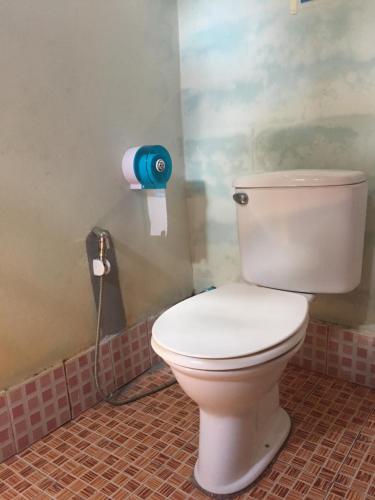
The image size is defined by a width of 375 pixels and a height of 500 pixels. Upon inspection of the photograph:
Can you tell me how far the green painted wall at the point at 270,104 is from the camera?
1303 mm

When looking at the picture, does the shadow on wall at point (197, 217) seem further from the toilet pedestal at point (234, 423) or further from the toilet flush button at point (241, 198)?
the toilet pedestal at point (234, 423)

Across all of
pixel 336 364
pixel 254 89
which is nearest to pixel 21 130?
pixel 254 89

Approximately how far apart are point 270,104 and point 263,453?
1161mm

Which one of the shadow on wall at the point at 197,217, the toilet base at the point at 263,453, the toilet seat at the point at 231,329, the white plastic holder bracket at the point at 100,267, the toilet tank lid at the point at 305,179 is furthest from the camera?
the shadow on wall at the point at 197,217

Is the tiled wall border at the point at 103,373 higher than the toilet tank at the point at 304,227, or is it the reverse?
the toilet tank at the point at 304,227

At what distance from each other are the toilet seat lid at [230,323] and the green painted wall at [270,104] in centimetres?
44

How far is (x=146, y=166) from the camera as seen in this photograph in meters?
1.44

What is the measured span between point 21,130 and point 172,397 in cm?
104

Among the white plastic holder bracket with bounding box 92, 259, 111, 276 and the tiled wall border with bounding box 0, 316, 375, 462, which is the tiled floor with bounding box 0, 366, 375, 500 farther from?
the white plastic holder bracket with bounding box 92, 259, 111, 276

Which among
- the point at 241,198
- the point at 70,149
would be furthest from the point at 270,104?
the point at 70,149

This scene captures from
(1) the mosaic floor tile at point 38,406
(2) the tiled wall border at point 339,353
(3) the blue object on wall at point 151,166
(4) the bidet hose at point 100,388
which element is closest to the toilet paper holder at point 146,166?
(3) the blue object on wall at point 151,166

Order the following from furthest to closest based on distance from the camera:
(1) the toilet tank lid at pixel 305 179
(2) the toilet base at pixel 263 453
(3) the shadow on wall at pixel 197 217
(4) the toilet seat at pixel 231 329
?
1. (3) the shadow on wall at pixel 197 217
2. (1) the toilet tank lid at pixel 305 179
3. (2) the toilet base at pixel 263 453
4. (4) the toilet seat at pixel 231 329

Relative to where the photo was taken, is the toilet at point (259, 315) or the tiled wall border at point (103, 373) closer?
the toilet at point (259, 315)

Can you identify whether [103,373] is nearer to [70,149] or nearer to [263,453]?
[263,453]
